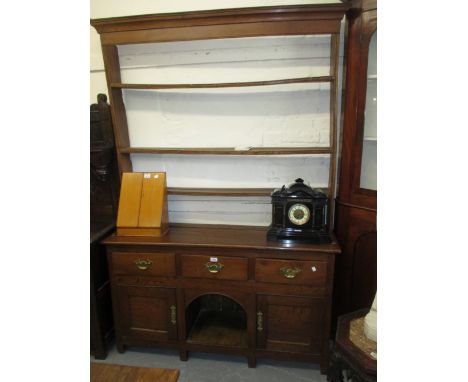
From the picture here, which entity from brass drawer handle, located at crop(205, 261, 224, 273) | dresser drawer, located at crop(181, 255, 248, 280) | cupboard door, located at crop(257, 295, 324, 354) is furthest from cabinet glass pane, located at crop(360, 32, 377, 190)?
brass drawer handle, located at crop(205, 261, 224, 273)

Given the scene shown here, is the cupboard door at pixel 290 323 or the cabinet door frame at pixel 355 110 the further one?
the cupboard door at pixel 290 323

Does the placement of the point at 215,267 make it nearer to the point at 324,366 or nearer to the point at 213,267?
the point at 213,267

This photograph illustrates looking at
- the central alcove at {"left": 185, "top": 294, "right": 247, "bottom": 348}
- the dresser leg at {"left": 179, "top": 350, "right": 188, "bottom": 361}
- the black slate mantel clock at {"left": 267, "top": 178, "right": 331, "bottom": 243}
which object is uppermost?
the black slate mantel clock at {"left": 267, "top": 178, "right": 331, "bottom": 243}

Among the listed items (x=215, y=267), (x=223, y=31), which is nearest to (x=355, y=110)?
(x=223, y=31)

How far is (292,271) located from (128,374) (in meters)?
1.01

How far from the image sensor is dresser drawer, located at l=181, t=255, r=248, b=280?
188cm

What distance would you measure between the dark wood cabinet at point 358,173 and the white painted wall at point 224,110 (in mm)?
255

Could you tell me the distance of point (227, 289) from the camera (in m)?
1.91

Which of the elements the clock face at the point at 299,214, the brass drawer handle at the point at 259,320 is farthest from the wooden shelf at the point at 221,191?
the brass drawer handle at the point at 259,320

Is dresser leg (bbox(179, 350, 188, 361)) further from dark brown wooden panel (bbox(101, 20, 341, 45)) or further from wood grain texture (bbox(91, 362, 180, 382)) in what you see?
dark brown wooden panel (bbox(101, 20, 341, 45))

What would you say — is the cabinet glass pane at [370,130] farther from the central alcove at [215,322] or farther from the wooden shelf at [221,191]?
the central alcove at [215,322]

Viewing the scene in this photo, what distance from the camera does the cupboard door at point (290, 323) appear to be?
185 centimetres
